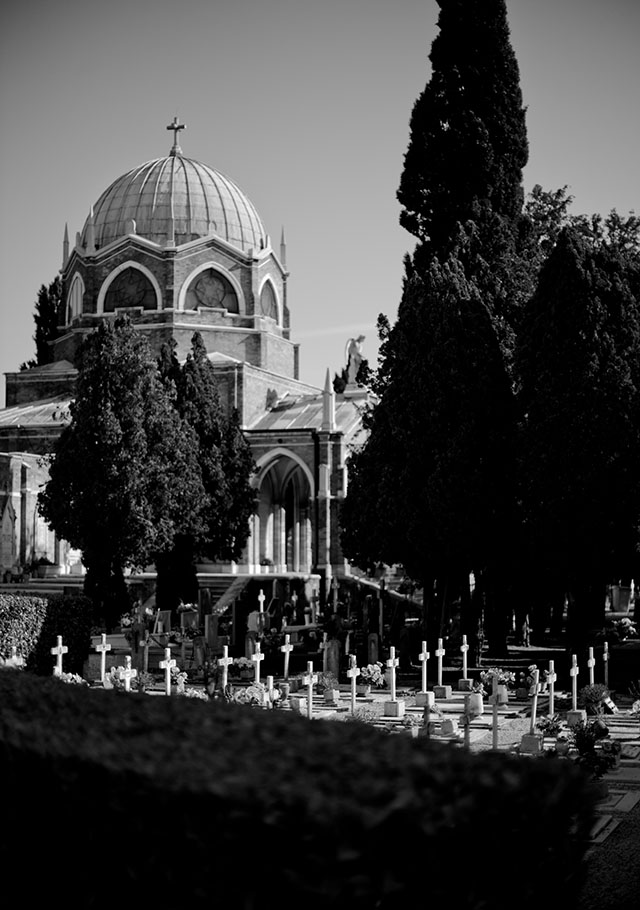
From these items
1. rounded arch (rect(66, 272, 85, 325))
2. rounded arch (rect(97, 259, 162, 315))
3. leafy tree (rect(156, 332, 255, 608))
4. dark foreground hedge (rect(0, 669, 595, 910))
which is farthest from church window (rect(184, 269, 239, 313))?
dark foreground hedge (rect(0, 669, 595, 910))

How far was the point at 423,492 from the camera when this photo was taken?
23.1 metres

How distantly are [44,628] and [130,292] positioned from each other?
3156 cm

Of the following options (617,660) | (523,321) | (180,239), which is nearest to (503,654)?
(617,660)

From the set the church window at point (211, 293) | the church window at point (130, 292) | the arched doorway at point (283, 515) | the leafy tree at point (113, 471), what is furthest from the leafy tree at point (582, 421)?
the church window at point (130, 292)

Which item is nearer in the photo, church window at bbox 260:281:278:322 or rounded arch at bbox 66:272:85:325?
rounded arch at bbox 66:272:85:325

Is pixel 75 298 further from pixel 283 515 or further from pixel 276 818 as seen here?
pixel 276 818

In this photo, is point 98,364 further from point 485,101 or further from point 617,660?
point 617,660

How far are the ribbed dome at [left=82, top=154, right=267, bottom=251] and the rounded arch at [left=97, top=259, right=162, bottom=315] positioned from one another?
58.7 inches

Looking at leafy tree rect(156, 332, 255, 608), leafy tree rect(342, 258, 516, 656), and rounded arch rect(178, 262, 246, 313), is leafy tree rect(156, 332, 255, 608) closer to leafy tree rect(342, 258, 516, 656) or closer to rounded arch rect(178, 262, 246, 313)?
leafy tree rect(342, 258, 516, 656)

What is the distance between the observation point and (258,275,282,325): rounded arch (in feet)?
163

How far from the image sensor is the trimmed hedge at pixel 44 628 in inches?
690

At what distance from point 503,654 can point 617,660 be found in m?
3.14

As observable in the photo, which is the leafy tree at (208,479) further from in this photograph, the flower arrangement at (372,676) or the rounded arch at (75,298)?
the flower arrangement at (372,676)

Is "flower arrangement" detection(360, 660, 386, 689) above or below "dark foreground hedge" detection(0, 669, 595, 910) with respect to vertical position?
below
